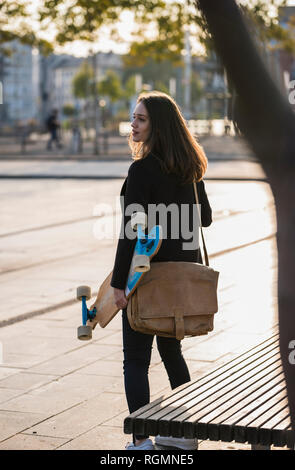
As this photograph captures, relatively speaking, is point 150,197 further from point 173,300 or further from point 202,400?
point 202,400

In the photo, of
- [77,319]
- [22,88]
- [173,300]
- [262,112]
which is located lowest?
[77,319]

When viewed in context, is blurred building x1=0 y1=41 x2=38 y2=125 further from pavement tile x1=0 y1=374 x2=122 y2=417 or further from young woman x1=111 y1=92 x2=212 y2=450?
young woman x1=111 y1=92 x2=212 y2=450

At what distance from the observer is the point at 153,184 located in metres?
4.27

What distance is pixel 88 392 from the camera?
5594mm

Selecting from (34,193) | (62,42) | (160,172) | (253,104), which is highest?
(62,42)

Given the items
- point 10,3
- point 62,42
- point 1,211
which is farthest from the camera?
point 62,42

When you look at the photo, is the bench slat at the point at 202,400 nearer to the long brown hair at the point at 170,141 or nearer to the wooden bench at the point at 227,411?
the wooden bench at the point at 227,411

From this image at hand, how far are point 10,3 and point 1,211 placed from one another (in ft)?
53.9

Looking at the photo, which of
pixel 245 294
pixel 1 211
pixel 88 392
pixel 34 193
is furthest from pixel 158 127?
pixel 34 193

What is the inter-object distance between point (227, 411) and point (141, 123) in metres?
1.43

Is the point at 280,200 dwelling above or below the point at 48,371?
above

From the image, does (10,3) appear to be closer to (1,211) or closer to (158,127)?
(1,211)

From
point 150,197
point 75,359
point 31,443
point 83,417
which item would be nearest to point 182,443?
point 31,443

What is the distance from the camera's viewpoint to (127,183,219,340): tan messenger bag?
421cm
